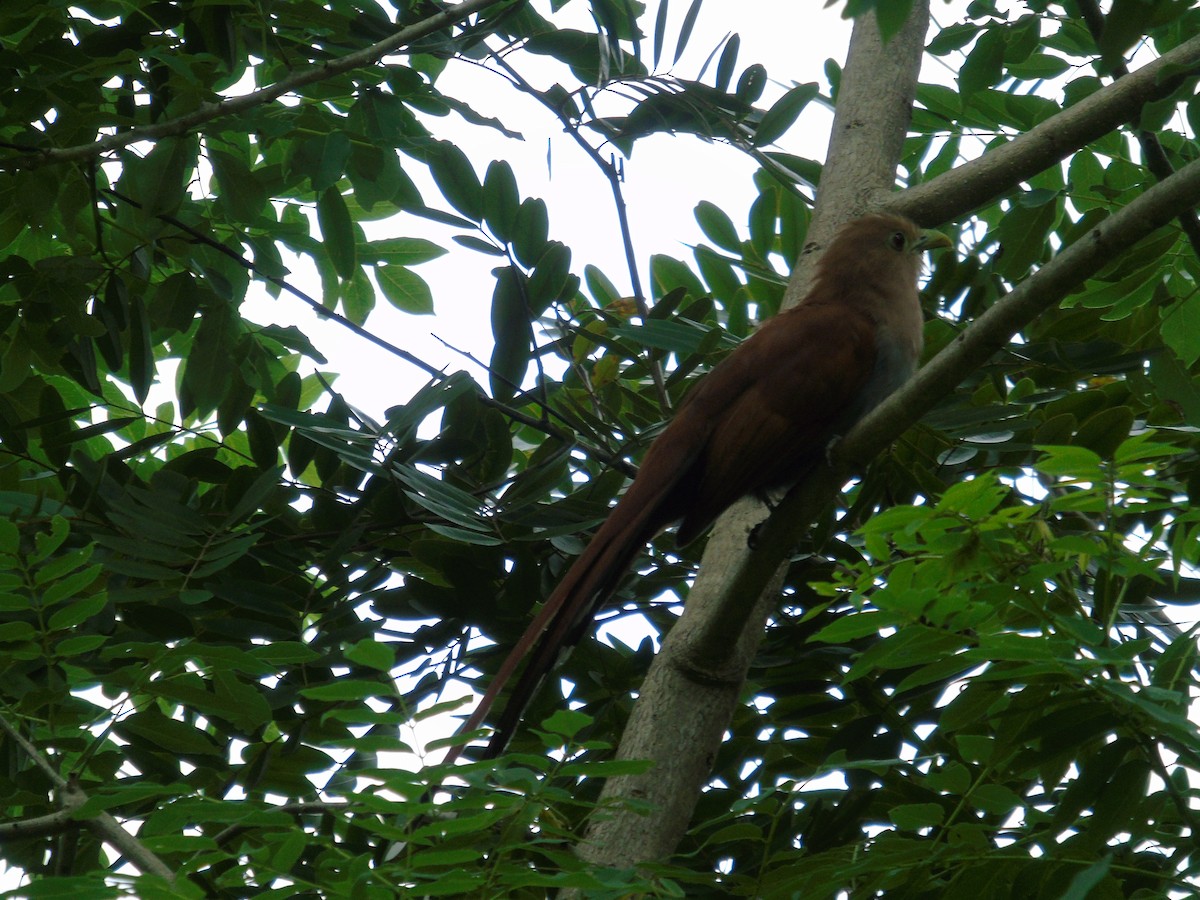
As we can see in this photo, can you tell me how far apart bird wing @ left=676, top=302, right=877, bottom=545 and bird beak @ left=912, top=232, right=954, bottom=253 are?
673mm

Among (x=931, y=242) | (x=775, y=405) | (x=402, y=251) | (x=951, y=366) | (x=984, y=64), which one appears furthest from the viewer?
(x=931, y=242)

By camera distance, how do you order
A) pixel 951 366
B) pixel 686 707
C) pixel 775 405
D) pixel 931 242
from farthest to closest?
pixel 931 242 < pixel 775 405 < pixel 686 707 < pixel 951 366

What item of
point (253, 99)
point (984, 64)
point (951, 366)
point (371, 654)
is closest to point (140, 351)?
point (253, 99)

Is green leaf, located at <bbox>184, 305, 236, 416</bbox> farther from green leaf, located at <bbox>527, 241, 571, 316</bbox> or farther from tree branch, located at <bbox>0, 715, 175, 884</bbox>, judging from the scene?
tree branch, located at <bbox>0, 715, 175, 884</bbox>

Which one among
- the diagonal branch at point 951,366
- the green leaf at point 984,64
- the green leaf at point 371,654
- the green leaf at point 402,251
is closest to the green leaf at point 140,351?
the green leaf at point 402,251

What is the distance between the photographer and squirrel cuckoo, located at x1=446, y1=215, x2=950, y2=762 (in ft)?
11.1

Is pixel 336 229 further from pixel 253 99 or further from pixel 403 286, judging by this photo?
pixel 253 99

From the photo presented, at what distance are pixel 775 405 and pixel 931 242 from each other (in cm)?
121

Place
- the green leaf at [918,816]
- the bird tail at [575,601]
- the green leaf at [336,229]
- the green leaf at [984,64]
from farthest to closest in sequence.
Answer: the green leaf at [336,229], the green leaf at [984,64], the bird tail at [575,601], the green leaf at [918,816]

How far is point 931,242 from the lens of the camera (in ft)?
15.1

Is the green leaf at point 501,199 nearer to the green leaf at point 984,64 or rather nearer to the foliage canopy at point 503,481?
the foliage canopy at point 503,481

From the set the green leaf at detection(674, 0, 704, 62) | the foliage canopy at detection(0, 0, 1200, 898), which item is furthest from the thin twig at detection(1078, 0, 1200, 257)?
the green leaf at detection(674, 0, 704, 62)

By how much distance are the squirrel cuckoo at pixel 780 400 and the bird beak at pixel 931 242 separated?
0.14m

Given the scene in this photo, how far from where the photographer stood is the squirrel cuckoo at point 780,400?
133 inches
